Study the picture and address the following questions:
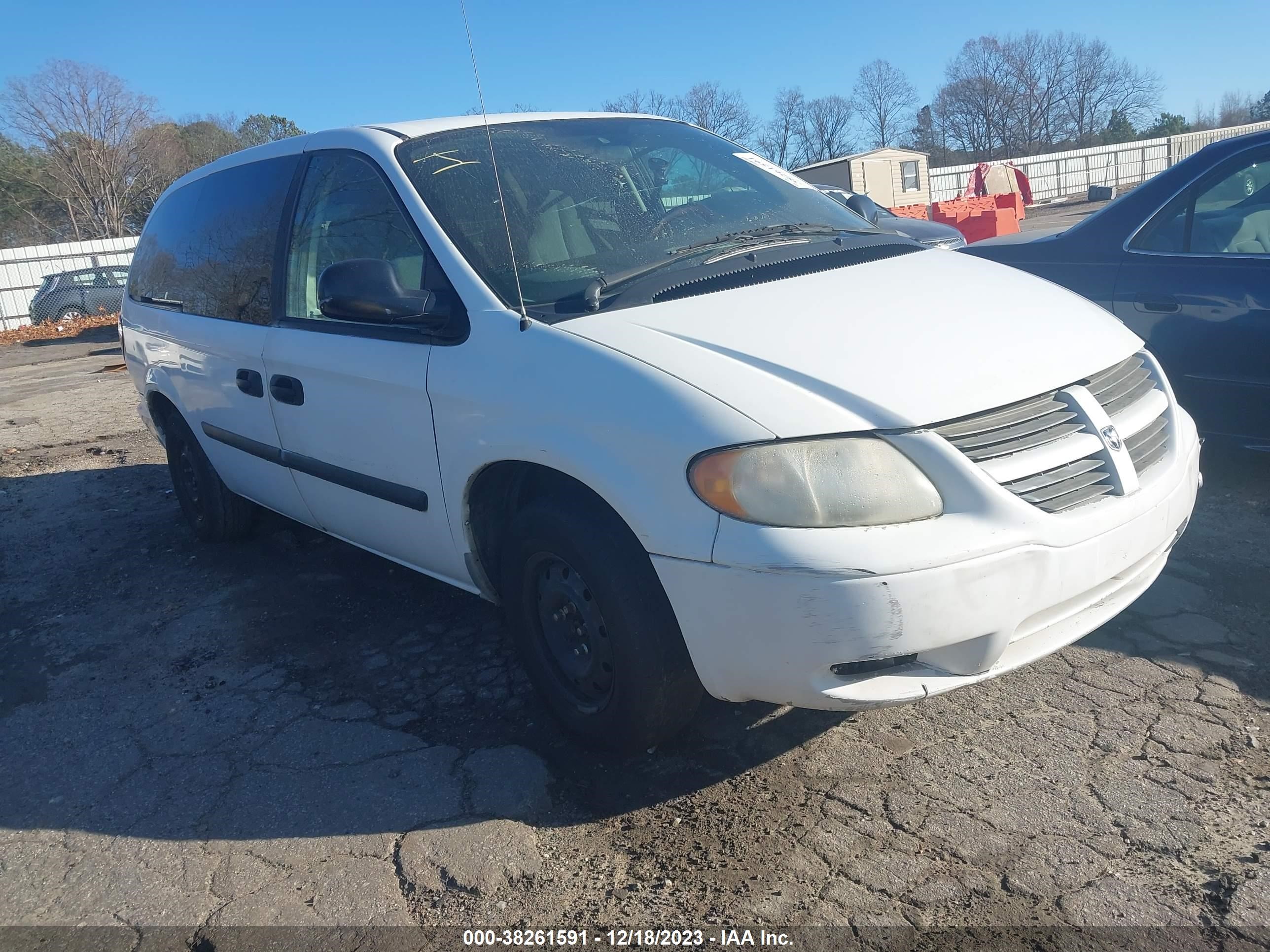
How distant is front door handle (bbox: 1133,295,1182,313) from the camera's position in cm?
427

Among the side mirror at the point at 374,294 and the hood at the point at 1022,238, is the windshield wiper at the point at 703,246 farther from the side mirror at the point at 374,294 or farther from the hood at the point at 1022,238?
the hood at the point at 1022,238

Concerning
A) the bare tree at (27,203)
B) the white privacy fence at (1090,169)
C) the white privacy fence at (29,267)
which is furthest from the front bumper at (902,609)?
the bare tree at (27,203)

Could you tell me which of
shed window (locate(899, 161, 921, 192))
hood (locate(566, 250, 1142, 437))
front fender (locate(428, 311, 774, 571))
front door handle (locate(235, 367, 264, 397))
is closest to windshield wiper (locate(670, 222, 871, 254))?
hood (locate(566, 250, 1142, 437))

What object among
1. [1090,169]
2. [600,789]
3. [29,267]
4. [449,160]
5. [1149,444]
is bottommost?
[600,789]

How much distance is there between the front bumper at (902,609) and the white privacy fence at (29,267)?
2726 centimetres

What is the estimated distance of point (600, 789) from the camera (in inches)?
107

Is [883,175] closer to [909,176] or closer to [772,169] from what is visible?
[909,176]

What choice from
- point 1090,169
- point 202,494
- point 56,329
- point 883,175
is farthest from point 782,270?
point 1090,169

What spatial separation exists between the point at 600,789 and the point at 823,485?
3.68ft

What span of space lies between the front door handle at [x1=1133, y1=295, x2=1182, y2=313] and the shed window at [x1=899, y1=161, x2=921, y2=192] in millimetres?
36258

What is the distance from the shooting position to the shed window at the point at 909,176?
38.2 m

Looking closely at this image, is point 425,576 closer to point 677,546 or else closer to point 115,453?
point 677,546

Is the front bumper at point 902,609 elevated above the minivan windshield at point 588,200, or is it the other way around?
the minivan windshield at point 588,200

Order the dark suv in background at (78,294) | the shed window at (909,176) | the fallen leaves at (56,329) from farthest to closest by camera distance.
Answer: the shed window at (909,176), the dark suv in background at (78,294), the fallen leaves at (56,329)
